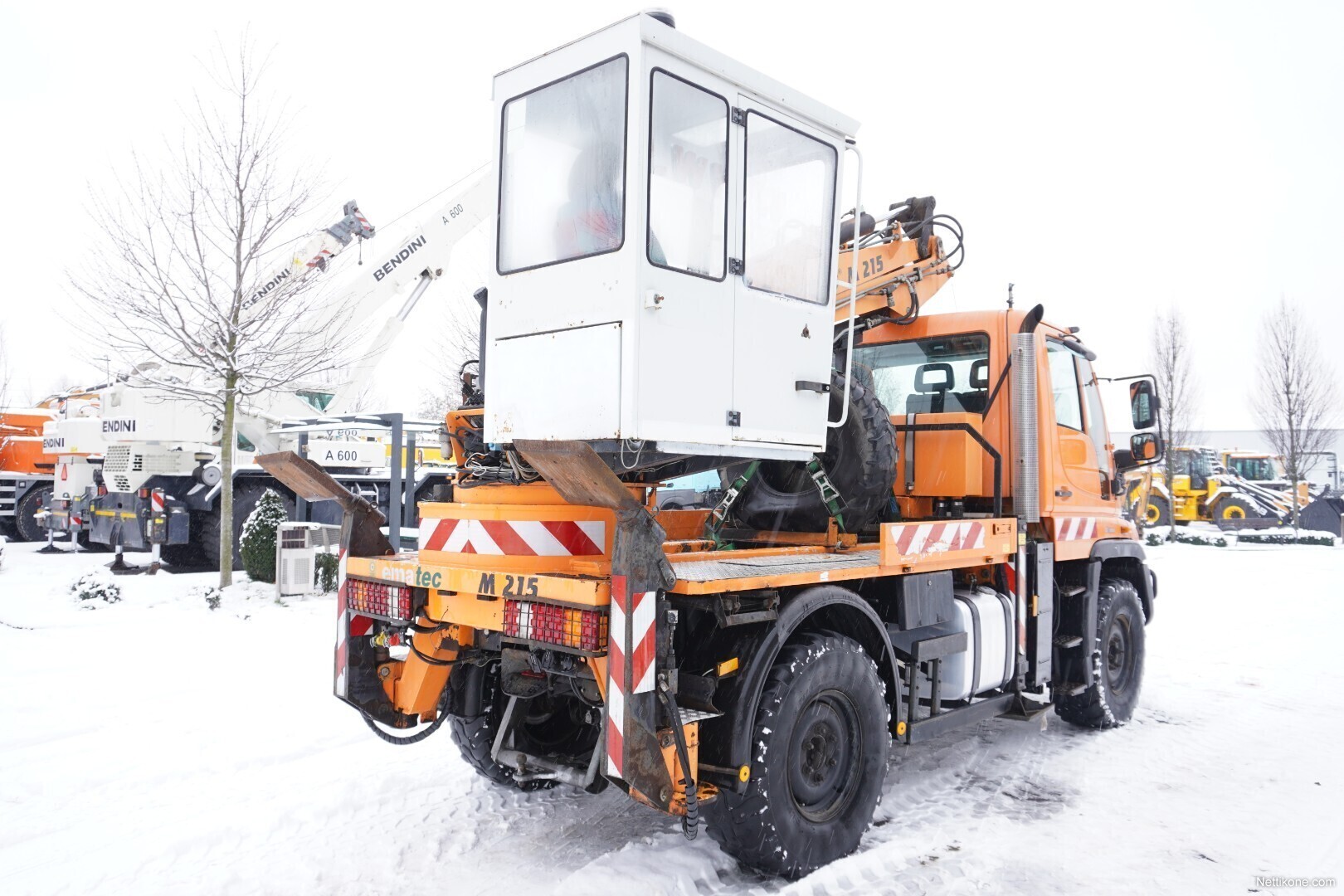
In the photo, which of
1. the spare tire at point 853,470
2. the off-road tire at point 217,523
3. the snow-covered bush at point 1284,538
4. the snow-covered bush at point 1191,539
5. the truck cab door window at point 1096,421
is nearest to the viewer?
the spare tire at point 853,470

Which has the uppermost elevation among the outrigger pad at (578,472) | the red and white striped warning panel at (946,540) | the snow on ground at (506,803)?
the outrigger pad at (578,472)

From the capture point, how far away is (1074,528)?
6.04 meters

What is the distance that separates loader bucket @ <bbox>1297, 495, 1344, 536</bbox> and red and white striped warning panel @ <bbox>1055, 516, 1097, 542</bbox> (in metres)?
25.8

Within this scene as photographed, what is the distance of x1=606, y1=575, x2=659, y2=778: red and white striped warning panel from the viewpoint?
328 centimetres

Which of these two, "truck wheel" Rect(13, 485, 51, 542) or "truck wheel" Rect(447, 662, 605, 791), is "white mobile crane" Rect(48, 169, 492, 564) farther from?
"truck wheel" Rect(447, 662, 605, 791)

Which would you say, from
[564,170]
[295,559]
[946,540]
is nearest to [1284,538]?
[946,540]

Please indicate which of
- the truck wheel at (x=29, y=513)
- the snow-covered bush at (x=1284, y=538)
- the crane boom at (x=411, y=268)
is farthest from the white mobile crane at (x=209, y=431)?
the snow-covered bush at (x=1284, y=538)

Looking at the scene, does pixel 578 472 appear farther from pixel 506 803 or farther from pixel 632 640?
pixel 506 803

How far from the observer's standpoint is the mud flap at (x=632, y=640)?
3275 millimetres

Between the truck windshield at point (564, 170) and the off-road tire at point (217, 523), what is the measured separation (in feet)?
35.0

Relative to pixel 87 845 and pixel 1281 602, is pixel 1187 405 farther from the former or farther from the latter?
pixel 87 845

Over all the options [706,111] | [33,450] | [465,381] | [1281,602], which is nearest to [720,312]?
[706,111]

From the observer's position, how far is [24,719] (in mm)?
5891

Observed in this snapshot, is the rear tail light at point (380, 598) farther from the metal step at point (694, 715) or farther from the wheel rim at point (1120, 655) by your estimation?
the wheel rim at point (1120, 655)
